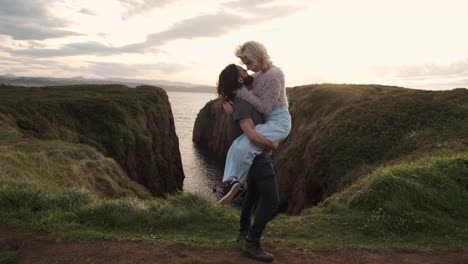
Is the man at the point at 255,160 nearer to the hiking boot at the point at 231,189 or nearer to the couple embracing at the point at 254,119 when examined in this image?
the couple embracing at the point at 254,119

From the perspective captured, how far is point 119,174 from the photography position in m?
26.9

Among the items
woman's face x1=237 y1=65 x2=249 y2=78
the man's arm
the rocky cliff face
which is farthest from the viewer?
the rocky cliff face

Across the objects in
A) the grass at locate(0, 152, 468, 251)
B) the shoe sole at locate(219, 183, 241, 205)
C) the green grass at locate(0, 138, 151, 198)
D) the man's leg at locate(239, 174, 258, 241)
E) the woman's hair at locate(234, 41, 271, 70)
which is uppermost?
the woman's hair at locate(234, 41, 271, 70)

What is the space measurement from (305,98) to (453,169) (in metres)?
37.9

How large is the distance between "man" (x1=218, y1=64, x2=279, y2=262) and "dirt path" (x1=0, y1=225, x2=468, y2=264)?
460 mm

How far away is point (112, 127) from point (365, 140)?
85.1 feet

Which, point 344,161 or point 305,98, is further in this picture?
point 305,98

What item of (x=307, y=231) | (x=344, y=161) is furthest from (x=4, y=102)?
(x=307, y=231)

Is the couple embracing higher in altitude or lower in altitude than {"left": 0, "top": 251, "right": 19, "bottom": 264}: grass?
higher

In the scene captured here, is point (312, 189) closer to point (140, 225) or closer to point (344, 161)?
point (344, 161)

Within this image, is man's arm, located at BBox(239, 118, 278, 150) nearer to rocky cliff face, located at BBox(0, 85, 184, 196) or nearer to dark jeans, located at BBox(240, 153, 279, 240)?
dark jeans, located at BBox(240, 153, 279, 240)

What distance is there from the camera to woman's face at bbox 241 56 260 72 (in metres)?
6.91

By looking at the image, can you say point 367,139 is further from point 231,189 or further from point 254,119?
point 231,189

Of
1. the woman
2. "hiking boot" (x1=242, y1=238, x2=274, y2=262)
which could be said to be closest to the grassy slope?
"hiking boot" (x1=242, y1=238, x2=274, y2=262)
